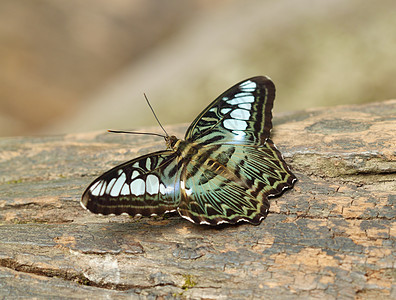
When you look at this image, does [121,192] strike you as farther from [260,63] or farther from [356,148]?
[260,63]

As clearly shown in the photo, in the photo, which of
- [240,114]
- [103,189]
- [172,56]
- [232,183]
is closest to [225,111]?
[240,114]


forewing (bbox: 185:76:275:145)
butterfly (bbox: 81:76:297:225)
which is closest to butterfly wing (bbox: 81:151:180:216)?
butterfly (bbox: 81:76:297:225)

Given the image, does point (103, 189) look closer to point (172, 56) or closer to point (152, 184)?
point (152, 184)

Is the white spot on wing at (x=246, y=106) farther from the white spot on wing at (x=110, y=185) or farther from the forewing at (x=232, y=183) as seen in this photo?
the white spot on wing at (x=110, y=185)

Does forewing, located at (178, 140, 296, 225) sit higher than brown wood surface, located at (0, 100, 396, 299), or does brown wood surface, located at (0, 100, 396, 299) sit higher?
forewing, located at (178, 140, 296, 225)

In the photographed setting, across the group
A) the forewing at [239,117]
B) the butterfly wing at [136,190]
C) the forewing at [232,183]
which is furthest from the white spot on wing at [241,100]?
the butterfly wing at [136,190]

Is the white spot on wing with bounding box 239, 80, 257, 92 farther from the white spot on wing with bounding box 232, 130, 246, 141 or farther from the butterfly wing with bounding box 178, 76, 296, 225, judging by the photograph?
the white spot on wing with bounding box 232, 130, 246, 141

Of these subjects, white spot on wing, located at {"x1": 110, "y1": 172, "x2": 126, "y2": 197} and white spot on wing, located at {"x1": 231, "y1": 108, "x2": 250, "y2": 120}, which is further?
white spot on wing, located at {"x1": 231, "y1": 108, "x2": 250, "y2": 120}
